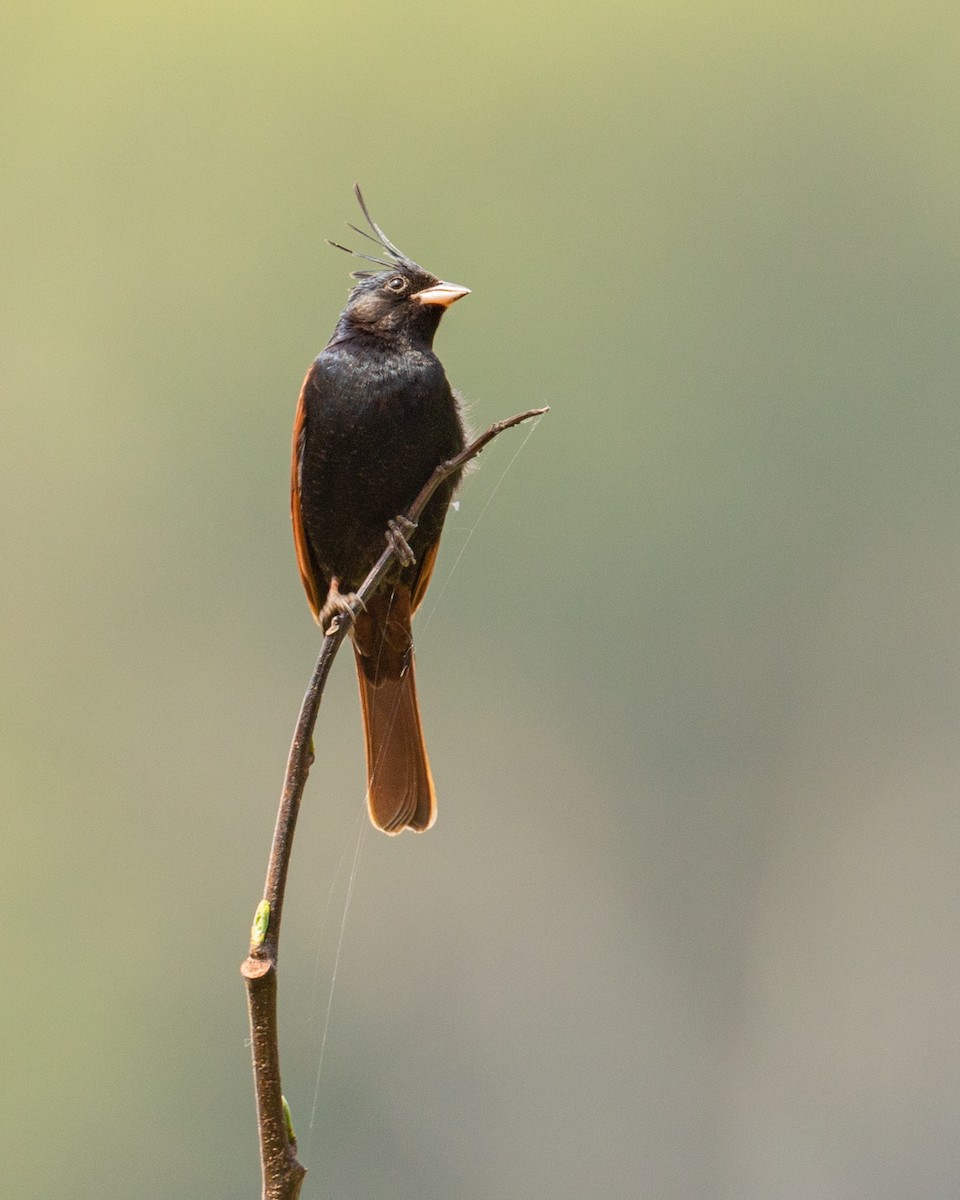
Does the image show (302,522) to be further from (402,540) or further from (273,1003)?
(273,1003)

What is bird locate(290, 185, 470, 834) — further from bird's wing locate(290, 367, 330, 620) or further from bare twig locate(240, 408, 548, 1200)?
bare twig locate(240, 408, 548, 1200)

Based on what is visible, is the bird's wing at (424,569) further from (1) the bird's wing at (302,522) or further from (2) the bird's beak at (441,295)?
(2) the bird's beak at (441,295)

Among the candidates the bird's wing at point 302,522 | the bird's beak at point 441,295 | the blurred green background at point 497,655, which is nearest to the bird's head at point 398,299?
the bird's beak at point 441,295

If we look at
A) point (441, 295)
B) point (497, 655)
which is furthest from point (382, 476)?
point (497, 655)

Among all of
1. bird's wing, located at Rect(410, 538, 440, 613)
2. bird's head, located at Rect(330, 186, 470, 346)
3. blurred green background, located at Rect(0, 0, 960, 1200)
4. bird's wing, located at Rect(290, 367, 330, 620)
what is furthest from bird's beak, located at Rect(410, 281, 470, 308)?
blurred green background, located at Rect(0, 0, 960, 1200)

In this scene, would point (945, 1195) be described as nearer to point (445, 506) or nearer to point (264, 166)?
point (445, 506)

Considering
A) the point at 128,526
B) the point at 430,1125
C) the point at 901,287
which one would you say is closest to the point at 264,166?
the point at 128,526
